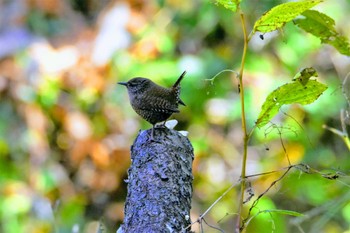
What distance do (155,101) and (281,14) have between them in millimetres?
1259

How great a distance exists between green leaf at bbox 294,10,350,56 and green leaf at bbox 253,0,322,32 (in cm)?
20

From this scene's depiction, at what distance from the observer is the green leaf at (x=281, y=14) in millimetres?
1393

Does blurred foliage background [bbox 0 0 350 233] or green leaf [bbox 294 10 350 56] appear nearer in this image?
Result: green leaf [bbox 294 10 350 56]

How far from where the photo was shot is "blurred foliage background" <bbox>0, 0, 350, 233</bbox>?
5.04m

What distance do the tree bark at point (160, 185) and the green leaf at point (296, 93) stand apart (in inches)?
13.2

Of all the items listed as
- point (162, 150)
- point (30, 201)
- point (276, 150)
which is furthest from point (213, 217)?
point (162, 150)

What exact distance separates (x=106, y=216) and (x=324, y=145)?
183 centimetres

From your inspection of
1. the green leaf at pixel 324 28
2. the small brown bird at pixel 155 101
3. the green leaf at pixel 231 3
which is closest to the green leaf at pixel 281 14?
the green leaf at pixel 231 3

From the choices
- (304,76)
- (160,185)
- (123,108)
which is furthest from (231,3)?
(123,108)

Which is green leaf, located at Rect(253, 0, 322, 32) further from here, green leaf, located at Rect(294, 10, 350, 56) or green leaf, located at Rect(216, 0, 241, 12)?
green leaf, located at Rect(294, 10, 350, 56)

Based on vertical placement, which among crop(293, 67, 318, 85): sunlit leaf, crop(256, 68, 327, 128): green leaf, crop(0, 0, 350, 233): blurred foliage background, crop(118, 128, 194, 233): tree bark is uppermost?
crop(293, 67, 318, 85): sunlit leaf

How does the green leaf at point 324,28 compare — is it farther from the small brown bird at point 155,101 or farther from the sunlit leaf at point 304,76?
the small brown bird at point 155,101

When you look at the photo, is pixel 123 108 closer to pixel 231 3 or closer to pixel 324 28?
pixel 324 28

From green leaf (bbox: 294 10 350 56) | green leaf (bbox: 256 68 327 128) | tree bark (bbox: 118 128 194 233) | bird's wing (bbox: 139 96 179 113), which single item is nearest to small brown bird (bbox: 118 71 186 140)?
bird's wing (bbox: 139 96 179 113)
